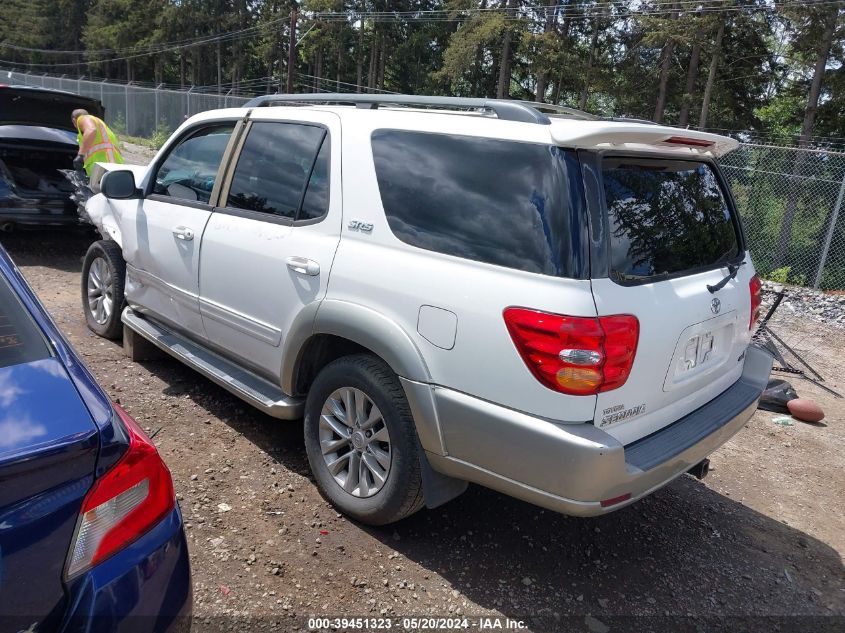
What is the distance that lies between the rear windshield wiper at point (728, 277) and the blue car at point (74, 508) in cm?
232

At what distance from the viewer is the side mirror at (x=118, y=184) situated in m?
4.12

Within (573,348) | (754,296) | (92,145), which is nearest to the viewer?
(573,348)

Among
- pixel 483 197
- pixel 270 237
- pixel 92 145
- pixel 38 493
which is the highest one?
pixel 483 197

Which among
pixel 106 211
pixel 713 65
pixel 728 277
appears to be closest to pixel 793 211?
pixel 728 277

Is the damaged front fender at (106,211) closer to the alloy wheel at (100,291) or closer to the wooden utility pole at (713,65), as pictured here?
the alloy wheel at (100,291)

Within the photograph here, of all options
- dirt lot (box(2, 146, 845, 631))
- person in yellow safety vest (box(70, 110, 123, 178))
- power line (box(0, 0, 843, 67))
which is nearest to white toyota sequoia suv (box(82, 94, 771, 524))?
dirt lot (box(2, 146, 845, 631))

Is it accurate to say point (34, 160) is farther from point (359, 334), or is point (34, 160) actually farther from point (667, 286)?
point (667, 286)

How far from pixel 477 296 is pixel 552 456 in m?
0.66

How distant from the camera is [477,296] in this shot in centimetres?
240

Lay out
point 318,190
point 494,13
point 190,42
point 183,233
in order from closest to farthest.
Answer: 1. point 318,190
2. point 183,233
3. point 494,13
4. point 190,42

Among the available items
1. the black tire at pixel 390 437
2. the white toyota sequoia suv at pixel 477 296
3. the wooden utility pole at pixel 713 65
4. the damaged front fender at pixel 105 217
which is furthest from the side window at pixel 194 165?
the wooden utility pole at pixel 713 65

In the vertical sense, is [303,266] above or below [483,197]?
below

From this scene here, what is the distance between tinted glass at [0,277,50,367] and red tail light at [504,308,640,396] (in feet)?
4.98

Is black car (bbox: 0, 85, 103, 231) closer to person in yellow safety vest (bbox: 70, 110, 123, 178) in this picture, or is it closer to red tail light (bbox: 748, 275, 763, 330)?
person in yellow safety vest (bbox: 70, 110, 123, 178)
